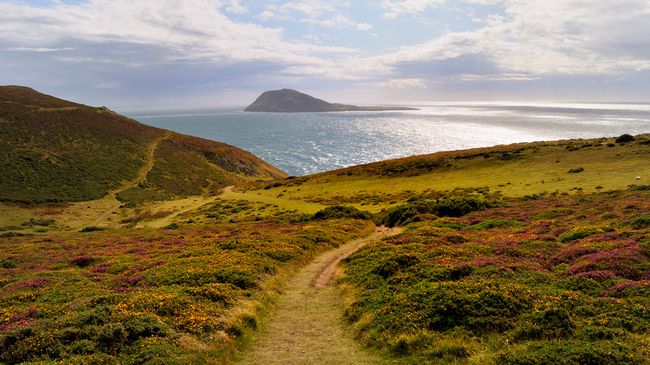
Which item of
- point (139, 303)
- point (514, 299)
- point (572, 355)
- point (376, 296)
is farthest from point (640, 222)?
point (139, 303)

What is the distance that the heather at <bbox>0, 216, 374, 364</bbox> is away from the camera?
26.9ft

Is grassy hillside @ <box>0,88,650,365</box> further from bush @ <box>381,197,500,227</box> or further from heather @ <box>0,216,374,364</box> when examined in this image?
bush @ <box>381,197,500,227</box>

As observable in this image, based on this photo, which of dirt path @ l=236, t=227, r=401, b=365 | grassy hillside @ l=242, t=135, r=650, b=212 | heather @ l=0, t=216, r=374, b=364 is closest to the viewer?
heather @ l=0, t=216, r=374, b=364

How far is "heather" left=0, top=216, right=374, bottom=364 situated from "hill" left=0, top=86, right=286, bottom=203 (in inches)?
2269

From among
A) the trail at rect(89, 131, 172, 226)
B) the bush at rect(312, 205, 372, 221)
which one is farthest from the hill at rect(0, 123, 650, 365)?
the trail at rect(89, 131, 172, 226)

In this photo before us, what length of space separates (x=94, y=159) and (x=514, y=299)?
326 ft

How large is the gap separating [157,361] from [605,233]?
69.3ft

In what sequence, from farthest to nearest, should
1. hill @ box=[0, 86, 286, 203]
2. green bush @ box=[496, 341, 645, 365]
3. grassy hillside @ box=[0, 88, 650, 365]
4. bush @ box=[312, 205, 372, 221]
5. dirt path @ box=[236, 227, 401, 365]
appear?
1. hill @ box=[0, 86, 286, 203]
2. bush @ box=[312, 205, 372, 221]
3. dirt path @ box=[236, 227, 401, 365]
4. grassy hillside @ box=[0, 88, 650, 365]
5. green bush @ box=[496, 341, 645, 365]

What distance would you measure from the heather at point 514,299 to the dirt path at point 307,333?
695 mm

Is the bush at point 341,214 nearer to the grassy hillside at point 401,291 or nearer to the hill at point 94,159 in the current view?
the grassy hillside at point 401,291

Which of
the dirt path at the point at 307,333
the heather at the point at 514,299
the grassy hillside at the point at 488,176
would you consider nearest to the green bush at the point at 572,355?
the heather at the point at 514,299

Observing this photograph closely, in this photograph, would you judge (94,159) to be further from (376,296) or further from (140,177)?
(376,296)

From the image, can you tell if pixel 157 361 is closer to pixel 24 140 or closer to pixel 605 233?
pixel 605 233

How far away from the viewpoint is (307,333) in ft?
36.2
